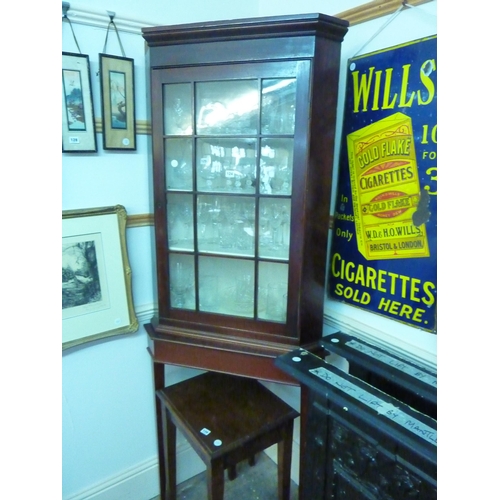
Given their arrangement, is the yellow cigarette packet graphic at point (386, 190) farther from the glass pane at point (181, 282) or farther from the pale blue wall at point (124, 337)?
the glass pane at point (181, 282)

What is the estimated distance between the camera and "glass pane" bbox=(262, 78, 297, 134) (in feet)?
3.57

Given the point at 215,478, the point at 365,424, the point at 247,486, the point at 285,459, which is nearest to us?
the point at 365,424

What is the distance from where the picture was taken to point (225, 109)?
1187 mm

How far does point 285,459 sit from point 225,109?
1286 mm

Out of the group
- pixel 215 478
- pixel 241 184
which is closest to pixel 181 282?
pixel 241 184

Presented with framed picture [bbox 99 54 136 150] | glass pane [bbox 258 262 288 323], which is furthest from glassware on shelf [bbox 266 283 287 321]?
framed picture [bbox 99 54 136 150]

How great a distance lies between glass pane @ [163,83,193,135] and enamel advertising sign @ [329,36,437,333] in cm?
52

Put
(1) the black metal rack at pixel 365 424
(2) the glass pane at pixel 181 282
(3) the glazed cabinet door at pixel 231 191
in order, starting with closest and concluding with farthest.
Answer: (1) the black metal rack at pixel 365 424 < (3) the glazed cabinet door at pixel 231 191 < (2) the glass pane at pixel 181 282

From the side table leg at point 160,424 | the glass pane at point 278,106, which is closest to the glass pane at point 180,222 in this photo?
the glass pane at point 278,106

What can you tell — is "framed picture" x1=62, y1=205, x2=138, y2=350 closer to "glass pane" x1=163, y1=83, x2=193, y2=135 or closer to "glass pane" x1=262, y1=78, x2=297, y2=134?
"glass pane" x1=163, y1=83, x2=193, y2=135

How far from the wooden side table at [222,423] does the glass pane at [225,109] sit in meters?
0.99

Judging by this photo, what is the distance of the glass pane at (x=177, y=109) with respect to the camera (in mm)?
1186

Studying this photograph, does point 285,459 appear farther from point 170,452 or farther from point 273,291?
point 273,291
